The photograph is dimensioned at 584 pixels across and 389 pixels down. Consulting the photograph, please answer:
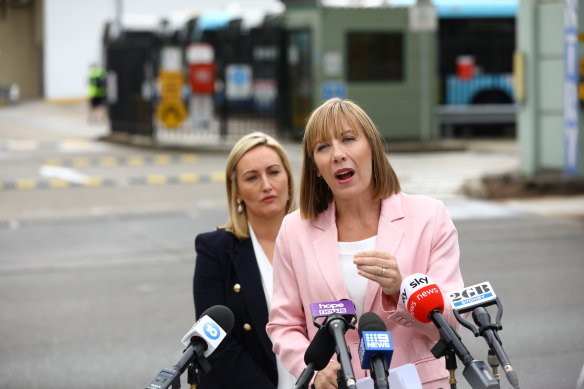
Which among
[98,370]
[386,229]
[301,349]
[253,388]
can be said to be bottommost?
[98,370]

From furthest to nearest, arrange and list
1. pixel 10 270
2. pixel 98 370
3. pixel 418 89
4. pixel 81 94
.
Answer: pixel 81 94, pixel 418 89, pixel 10 270, pixel 98 370

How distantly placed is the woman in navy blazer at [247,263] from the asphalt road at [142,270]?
9.98ft

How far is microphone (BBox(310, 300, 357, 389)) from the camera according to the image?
272 centimetres

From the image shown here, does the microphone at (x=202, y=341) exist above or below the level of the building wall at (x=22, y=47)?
below

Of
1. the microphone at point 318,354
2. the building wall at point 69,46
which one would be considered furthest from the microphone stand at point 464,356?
the building wall at point 69,46

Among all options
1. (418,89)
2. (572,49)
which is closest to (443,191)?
(572,49)

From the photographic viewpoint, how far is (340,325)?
2.83 m

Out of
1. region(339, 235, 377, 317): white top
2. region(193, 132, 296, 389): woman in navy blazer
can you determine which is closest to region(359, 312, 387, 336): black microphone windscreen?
region(339, 235, 377, 317): white top

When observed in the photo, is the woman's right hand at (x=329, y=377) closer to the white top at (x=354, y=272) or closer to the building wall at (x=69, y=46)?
the white top at (x=354, y=272)

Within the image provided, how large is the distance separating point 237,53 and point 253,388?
2359 centimetres

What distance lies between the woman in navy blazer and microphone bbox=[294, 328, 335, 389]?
1.24m

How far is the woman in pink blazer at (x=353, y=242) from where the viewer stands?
136 inches

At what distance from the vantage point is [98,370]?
7863mm

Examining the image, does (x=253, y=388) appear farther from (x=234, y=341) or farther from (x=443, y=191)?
(x=443, y=191)
